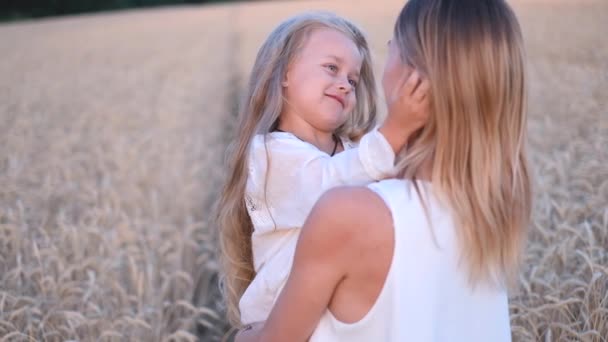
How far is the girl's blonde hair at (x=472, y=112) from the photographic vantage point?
5.09 feet

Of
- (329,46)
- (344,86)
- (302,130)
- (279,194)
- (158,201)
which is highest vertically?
(329,46)

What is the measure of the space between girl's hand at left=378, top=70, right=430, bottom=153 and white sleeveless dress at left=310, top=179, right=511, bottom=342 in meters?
0.13

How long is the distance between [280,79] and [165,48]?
56.9 ft

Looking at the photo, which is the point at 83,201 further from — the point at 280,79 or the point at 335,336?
the point at 335,336

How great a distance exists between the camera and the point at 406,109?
162cm

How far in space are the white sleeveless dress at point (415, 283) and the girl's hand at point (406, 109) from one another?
127 millimetres

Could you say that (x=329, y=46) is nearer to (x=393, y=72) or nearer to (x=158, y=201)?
(x=393, y=72)

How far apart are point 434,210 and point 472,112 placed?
9.5 inches

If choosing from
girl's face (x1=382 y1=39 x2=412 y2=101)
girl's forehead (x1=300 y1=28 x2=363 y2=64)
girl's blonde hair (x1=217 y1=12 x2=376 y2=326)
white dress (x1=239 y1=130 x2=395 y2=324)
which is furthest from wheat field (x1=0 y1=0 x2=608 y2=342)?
girl's face (x1=382 y1=39 x2=412 y2=101)

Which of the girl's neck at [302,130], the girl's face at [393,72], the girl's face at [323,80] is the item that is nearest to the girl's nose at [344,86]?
the girl's face at [323,80]

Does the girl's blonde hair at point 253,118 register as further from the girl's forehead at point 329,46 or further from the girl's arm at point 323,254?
the girl's arm at point 323,254

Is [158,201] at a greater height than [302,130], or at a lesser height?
lesser

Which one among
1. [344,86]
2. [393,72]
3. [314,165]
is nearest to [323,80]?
[344,86]

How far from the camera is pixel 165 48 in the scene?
1894 cm
